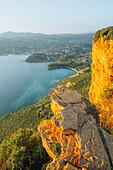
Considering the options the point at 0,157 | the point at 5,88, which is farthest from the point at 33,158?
the point at 5,88

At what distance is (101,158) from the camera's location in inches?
261

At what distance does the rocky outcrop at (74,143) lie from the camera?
21.4ft

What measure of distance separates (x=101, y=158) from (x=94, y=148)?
0.67 meters

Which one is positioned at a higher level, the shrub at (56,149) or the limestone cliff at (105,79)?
the limestone cliff at (105,79)

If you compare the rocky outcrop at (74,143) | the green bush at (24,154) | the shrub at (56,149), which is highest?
the rocky outcrop at (74,143)

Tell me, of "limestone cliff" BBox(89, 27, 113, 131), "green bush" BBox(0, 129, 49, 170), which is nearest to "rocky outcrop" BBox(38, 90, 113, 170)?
"green bush" BBox(0, 129, 49, 170)

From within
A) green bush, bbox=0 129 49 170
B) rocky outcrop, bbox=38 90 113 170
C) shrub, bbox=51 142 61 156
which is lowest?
green bush, bbox=0 129 49 170

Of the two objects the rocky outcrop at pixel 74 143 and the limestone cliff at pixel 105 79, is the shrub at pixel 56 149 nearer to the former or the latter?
the rocky outcrop at pixel 74 143

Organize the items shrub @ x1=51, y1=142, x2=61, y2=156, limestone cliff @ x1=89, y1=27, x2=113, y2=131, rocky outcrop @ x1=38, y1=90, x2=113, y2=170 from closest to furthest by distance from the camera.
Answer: rocky outcrop @ x1=38, y1=90, x2=113, y2=170 → shrub @ x1=51, y1=142, x2=61, y2=156 → limestone cliff @ x1=89, y1=27, x2=113, y2=131

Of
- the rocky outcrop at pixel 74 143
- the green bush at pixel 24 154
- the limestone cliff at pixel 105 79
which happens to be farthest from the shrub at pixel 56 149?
the limestone cliff at pixel 105 79

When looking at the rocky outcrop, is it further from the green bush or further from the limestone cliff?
the limestone cliff

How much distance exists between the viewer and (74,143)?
7.93 metres

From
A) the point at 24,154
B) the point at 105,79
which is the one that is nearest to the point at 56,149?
the point at 24,154

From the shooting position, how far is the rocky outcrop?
652 centimetres
